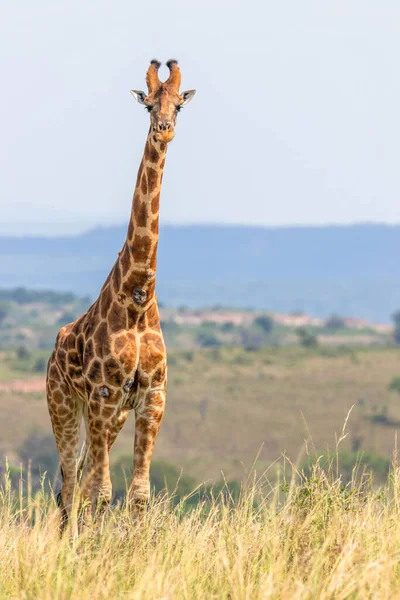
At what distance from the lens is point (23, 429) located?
63.4 meters

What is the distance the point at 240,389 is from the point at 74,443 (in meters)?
66.1

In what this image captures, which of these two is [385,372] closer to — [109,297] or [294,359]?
[294,359]

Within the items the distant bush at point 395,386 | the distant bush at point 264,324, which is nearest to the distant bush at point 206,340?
the distant bush at point 264,324

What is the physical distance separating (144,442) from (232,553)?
4.65ft

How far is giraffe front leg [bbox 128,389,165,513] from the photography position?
8406mm

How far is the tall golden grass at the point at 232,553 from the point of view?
6383 millimetres

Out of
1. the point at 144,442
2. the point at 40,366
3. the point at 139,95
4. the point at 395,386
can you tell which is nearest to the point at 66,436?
the point at 144,442

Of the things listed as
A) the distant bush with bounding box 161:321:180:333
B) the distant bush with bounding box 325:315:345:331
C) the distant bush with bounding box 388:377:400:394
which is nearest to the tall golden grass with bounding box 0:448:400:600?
the distant bush with bounding box 388:377:400:394

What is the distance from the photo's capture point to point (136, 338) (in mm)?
8398

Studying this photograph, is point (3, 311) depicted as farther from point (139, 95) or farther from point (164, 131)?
point (164, 131)

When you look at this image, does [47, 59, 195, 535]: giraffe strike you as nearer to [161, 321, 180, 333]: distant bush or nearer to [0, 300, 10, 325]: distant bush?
[161, 321, 180, 333]: distant bush

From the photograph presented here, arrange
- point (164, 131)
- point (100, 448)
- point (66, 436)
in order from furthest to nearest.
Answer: point (66, 436)
point (100, 448)
point (164, 131)

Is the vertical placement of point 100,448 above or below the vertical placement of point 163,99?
below

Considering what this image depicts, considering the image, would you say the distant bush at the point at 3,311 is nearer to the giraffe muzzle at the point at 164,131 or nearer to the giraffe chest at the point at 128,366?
the giraffe chest at the point at 128,366
